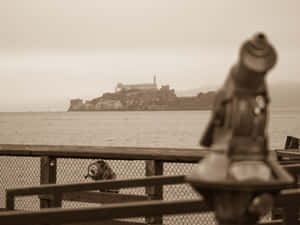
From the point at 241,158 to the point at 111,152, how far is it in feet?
13.6

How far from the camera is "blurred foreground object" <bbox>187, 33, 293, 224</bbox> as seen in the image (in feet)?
6.35

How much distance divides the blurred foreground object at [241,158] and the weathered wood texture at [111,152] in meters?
3.56

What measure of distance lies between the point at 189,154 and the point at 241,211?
376 centimetres

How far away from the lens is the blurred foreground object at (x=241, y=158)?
1.93 metres

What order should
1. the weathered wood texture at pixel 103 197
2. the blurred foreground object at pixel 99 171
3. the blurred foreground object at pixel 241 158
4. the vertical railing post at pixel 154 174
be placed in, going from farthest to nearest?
the blurred foreground object at pixel 99 171 → the weathered wood texture at pixel 103 197 → the vertical railing post at pixel 154 174 → the blurred foreground object at pixel 241 158

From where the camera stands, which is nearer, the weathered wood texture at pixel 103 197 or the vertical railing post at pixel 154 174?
the vertical railing post at pixel 154 174

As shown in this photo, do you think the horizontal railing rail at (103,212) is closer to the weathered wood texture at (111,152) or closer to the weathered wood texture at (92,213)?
the weathered wood texture at (92,213)

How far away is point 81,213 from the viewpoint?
227 cm

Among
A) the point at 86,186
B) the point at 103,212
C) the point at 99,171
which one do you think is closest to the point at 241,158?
the point at 103,212

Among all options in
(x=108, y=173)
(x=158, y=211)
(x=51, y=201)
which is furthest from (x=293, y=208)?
(x=108, y=173)

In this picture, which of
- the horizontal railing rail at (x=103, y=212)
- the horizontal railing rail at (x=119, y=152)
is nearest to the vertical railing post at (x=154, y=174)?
the horizontal railing rail at (x=119, y=152)

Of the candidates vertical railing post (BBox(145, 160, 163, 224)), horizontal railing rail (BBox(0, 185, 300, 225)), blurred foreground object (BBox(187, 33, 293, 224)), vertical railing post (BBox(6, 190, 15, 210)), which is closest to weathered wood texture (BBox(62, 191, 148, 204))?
vertical railing post (BBox(145, 160, 163, 224))

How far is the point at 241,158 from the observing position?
1994 millimetres

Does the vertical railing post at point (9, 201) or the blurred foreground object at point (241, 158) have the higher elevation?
the blurred foreground object at point (241, 158)
